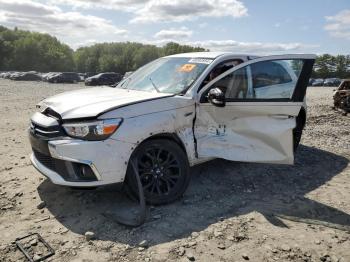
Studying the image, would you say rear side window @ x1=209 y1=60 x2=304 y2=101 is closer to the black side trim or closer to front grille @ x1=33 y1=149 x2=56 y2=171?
the black side trim

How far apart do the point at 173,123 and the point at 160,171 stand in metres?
0.59

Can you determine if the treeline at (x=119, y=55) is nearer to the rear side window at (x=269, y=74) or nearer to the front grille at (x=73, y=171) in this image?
the rear side window at (x=269, y=74)

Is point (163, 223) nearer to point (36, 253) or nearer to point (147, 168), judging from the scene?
point (147, 168)

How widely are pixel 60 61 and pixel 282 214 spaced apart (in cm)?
7680

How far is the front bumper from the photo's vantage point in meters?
3.86

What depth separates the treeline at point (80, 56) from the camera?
62844 millimetres

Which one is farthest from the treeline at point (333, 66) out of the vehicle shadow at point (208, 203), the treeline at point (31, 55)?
the vehicle shadow at point (208, 203)

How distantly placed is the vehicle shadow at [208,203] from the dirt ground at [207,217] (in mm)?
11

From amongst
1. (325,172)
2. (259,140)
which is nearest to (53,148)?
(259,140)

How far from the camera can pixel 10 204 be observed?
15.0 ft

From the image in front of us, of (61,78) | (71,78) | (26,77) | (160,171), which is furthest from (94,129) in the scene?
(26,77)

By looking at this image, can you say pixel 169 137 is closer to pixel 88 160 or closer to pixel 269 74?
pixel 88 160

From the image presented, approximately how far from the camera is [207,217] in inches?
167

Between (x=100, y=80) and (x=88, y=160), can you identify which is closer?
(x=88, y=160)
